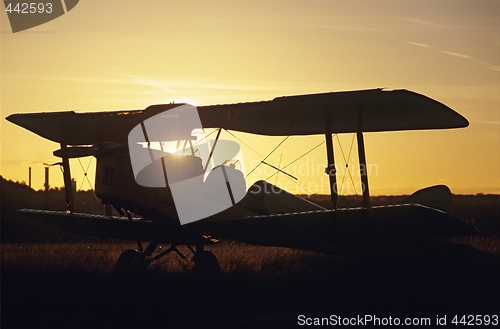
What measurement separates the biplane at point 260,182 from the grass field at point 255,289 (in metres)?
0.74

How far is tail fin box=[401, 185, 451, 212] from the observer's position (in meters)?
12.3

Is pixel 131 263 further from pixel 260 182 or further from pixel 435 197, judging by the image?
pixel 435 197

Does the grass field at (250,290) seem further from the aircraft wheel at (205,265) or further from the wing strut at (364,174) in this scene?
Result: the wing strut at (364,174)

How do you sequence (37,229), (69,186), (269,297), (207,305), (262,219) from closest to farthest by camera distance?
1. (207,305)
2. (269,297)
3. (262,219)
4. (69,186)
5. (37,229)

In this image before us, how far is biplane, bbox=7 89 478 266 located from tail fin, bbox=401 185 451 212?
20 mm

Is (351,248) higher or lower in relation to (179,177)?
lower

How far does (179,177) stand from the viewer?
36.1ft

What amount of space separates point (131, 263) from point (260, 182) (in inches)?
109

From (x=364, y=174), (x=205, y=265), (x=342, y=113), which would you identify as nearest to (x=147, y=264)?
(x=205, y=265)

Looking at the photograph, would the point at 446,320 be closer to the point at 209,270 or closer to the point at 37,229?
the point at 209,270

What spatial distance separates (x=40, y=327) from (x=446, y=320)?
15.5 ft

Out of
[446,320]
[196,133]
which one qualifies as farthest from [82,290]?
[446,320]

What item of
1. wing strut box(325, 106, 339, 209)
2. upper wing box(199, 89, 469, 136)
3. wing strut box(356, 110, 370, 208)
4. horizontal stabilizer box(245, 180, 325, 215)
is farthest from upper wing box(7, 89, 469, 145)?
horizontal stabilizer box(245, 180, 325, 215)

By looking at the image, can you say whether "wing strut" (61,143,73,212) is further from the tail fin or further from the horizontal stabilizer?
the tail fin
